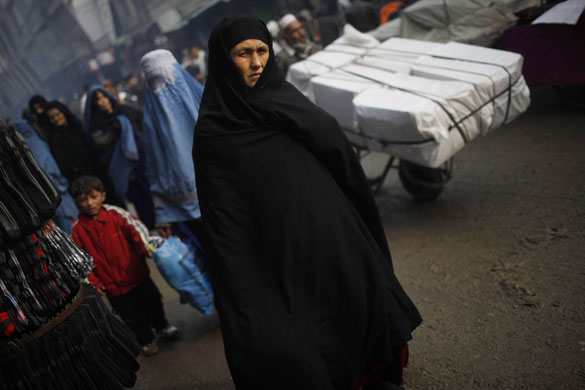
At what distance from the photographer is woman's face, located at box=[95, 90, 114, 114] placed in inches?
159

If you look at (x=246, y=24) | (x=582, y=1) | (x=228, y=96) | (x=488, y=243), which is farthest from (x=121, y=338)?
(x=582, y=1)

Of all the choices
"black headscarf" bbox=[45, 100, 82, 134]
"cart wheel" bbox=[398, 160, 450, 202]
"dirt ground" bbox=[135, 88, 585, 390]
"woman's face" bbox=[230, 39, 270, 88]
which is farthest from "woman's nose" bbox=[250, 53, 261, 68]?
"black headscarf" bbox=[45, 100, 82, 134]

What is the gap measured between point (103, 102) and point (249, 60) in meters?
3.02

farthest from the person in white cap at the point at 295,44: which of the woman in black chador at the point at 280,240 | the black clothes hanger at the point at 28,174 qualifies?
the black clothes hanger at the point at 28,174

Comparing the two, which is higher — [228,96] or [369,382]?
[228,96]

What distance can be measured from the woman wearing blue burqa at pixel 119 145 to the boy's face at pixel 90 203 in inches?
33.7

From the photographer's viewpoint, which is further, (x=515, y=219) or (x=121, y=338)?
(x=515, y=219)

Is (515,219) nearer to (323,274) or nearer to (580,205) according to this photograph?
(580,205)

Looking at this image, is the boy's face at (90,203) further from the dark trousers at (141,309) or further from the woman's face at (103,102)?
the woman's face at (103,102)

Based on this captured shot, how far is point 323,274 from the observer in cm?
153

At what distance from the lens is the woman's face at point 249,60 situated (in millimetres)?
1583

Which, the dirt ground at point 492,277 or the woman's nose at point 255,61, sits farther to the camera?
the dirt ground at point 492,277

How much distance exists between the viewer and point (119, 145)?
3.99m

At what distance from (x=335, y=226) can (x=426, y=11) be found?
4.80m
